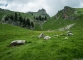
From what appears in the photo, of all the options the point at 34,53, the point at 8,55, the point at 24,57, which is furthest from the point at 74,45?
the point at 8,55

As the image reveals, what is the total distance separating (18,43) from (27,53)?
12740 mm

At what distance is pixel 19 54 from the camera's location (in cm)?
4328

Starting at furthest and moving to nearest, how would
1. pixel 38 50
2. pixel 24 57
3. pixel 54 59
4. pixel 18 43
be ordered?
pixel 18 43 → pixel 38 50 → pixel 24 57 → pixel 54 59

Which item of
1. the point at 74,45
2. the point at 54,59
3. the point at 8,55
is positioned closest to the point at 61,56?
the point at 54,59

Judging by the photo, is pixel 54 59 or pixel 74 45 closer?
pixel 54 59

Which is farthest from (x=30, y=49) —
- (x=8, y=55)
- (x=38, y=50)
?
(x=8, y=55)

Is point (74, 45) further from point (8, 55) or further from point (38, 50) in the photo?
point (8, 55)

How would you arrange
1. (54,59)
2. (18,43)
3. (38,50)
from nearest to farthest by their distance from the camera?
(54,59) → (38,50) → (18,43)

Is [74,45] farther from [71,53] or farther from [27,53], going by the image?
[27,53]

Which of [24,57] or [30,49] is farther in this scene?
[30,49]

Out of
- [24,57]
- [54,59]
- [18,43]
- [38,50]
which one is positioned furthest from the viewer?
[18,43]

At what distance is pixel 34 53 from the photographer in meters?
42.3

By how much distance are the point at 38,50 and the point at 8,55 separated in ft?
27.6

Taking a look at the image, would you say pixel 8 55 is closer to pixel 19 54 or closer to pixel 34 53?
pixel 19 54
